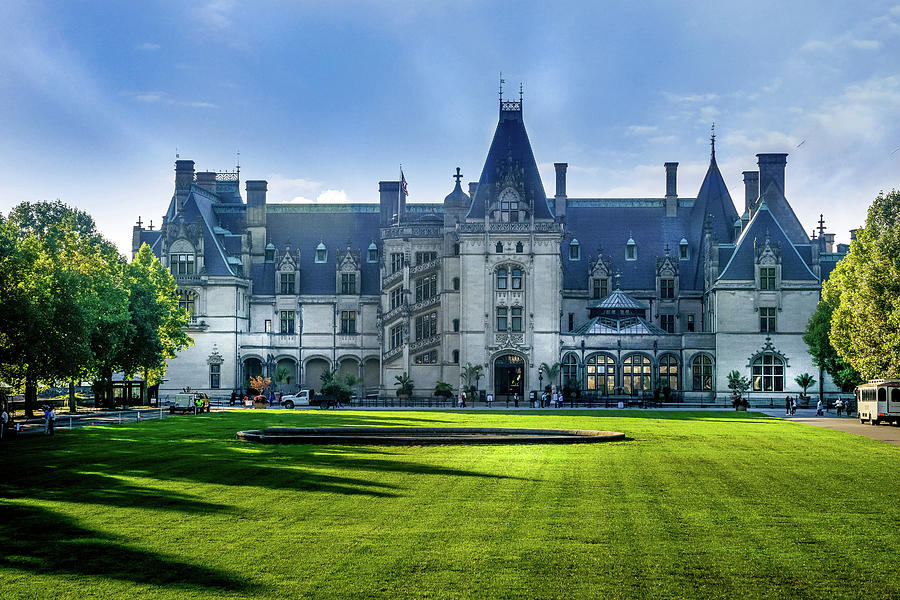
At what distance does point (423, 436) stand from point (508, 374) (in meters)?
44.2

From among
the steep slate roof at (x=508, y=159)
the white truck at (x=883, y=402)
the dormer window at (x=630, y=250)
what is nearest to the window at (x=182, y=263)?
the steep slate roof at (x=508, y=159)

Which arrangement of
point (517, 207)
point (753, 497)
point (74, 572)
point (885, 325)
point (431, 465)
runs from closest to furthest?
1. point (74, 572)
2. point (753, 497)
3. point (431, 465)
4. point (885, 325)
5. point (517, 207)

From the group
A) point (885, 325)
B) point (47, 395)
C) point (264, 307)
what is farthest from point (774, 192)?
point (47, 395)

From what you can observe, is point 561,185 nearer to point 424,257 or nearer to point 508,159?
point 508,159

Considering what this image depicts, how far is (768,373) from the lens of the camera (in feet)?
257

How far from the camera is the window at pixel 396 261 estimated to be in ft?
284

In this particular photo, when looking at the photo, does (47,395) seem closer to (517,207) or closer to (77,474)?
(517,207)

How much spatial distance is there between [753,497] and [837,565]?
6418 millimetres

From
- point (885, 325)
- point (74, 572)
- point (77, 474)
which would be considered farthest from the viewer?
point (885, 325)

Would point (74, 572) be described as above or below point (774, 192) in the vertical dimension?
below

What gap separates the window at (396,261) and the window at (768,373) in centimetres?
3158

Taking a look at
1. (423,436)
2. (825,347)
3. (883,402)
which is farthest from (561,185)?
(423,436)

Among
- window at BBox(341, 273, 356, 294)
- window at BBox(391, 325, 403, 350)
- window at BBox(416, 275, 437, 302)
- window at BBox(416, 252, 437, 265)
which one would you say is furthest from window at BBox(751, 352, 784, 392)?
window at BBox(341, 273, 356, 294)

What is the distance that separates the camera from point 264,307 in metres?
90.7
